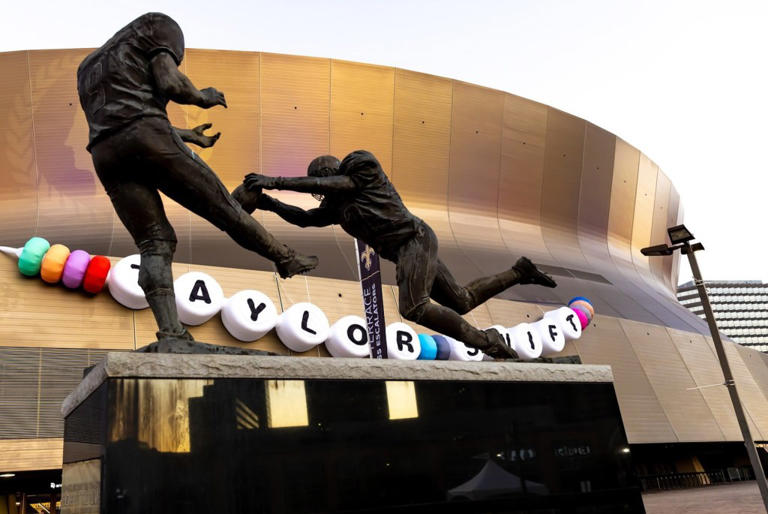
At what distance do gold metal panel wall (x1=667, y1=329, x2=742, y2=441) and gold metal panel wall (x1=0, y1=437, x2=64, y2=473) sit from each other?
63.0 ft

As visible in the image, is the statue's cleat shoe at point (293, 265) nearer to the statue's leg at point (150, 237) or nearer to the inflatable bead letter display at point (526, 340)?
the statue's leg at point (150, 237)

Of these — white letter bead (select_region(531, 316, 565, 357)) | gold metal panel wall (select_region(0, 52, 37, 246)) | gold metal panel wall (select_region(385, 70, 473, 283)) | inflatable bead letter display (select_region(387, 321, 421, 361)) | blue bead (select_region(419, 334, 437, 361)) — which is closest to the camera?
inflatable bead letter display (select_region(387, 321, 421, 361))

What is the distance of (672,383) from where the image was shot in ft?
72.5

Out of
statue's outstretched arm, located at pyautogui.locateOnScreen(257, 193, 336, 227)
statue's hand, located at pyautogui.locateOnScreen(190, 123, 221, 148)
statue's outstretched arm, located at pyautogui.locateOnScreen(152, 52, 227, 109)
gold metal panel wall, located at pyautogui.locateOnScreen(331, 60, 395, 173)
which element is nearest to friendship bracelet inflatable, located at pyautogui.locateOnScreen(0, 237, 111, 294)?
statue's outstretched arm, located at pyautogui.locateOnScreen(257, 193, 336, 227)

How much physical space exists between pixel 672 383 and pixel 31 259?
18.9 meters

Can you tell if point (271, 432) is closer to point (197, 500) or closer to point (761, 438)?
point (197, 500)

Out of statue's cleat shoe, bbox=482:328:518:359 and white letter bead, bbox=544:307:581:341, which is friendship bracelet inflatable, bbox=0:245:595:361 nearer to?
white letter bead, bbox=544:307:581:341

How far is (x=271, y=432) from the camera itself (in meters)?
3.86

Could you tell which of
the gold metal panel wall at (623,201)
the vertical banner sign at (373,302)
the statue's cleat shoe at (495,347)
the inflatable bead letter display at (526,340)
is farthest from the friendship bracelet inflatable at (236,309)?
the gold metal panel wall at (623,201)

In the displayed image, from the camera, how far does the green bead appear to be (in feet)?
44.0

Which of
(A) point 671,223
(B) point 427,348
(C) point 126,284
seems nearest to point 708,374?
(A) point 671,223

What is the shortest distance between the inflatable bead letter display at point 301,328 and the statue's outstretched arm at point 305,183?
9918 millimetres

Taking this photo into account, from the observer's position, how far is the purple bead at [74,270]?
13531 mm

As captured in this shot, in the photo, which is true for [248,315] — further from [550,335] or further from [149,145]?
[149,145]
